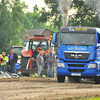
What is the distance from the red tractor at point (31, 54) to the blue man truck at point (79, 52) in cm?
526

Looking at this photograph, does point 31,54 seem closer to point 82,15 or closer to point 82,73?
point 82,73

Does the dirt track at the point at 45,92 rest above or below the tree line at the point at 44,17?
below

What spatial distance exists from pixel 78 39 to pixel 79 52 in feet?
2.21

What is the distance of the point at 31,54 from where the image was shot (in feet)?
73.0

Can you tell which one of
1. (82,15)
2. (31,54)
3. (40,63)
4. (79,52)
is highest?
(82,15)

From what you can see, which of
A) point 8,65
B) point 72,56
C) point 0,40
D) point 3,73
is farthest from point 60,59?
point 0,40

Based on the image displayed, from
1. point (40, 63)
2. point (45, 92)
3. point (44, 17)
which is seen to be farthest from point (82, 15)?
point (45, 92)

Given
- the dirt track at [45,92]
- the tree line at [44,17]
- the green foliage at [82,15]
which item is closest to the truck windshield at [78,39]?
the dirt track at [45,92]

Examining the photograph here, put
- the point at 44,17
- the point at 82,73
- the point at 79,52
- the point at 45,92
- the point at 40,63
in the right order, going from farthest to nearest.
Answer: the point at 44,17 < the point at 40,63 < the point at 82,73 < the point at 79,52 < the point at 45,92

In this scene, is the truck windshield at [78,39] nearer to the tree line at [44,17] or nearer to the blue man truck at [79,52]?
the blue man truck at [79,52]

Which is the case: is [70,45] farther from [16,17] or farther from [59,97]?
[16,17]

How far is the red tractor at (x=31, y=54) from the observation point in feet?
68.9

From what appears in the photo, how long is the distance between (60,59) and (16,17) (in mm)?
43846

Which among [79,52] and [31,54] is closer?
[79,52]
